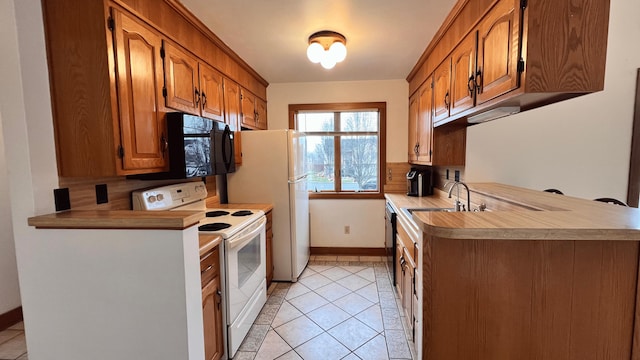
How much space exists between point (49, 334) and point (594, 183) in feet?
14.1

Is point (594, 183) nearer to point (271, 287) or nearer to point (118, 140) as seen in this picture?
point (271, 287)

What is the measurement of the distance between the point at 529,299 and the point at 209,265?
5.25 feet

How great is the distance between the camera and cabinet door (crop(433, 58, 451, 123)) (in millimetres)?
2257

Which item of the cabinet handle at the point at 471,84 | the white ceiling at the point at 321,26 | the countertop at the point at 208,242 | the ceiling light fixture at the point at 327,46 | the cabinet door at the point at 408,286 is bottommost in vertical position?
the cabinet door at the point at 408,286

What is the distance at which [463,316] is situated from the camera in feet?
3.88

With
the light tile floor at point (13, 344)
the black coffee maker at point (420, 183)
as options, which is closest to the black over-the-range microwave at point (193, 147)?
the light tile floor at point (13, 344)

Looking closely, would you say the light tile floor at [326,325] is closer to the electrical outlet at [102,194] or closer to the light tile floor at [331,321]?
the light tile floor at [331,321]

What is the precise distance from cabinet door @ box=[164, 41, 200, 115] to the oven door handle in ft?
3.14

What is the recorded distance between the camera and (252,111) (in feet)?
11.0

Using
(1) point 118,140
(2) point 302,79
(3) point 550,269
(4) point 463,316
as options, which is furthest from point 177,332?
(2) point 302,79

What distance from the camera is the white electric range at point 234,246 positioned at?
1845 millimetres

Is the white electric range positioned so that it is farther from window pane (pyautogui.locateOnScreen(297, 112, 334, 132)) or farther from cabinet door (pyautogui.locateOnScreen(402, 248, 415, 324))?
window pane (pyautogui.locateOnScreen(297, 112, 334, 132))

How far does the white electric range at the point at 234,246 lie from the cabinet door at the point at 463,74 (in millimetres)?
1797

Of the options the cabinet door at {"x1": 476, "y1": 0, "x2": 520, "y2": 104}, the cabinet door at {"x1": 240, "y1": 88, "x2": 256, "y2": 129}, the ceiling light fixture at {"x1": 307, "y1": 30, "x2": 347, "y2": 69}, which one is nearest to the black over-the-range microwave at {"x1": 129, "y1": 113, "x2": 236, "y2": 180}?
the cabinet door at {"x1": 240, "y1": 88, "x2": 256, "y2": 129}
